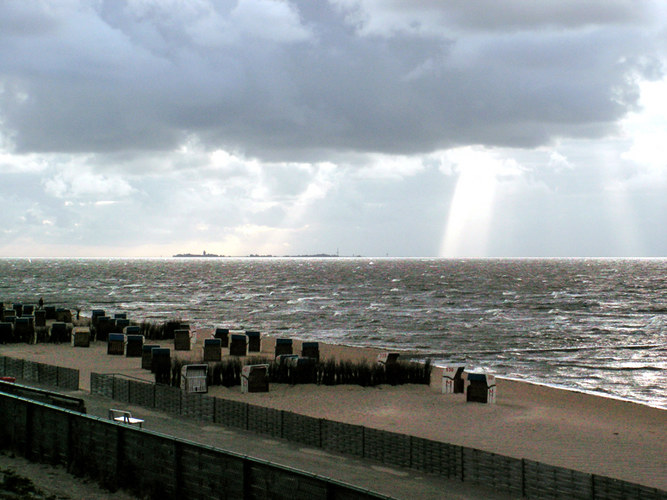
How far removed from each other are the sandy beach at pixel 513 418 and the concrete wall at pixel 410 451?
4547 millimetres

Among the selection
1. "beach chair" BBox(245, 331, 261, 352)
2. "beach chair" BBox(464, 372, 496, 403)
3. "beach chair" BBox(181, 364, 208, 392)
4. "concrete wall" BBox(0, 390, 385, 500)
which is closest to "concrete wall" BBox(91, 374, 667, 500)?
"beach chair" BBox(181, 364, 208, 392)

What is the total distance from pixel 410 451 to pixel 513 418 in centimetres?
984

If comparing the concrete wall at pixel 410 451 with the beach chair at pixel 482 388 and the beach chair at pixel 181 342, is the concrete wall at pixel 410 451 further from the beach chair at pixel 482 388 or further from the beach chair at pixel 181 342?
the beach chair at pixel 181 342

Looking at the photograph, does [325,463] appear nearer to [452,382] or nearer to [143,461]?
[143,461]

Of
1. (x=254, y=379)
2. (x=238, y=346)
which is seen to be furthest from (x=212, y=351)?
(x=254, y=379)

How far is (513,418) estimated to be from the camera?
24438 mm

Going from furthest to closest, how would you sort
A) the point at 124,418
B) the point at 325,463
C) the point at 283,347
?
the point at 283,347 < the point at 124,418 < the point at 325,463

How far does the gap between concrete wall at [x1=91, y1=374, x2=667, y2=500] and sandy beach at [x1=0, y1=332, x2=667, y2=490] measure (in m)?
4.55

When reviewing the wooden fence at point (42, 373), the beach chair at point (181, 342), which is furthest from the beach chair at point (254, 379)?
the beach chair at point (181, 342)

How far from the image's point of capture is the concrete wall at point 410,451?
1340 centimetres

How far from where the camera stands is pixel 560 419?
24797mm

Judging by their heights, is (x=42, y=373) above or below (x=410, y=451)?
above

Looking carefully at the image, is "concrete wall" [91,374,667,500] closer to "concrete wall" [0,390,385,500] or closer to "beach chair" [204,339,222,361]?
"concrete wall" [0,390,385,500]

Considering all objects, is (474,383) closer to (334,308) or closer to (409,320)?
(409,320)
